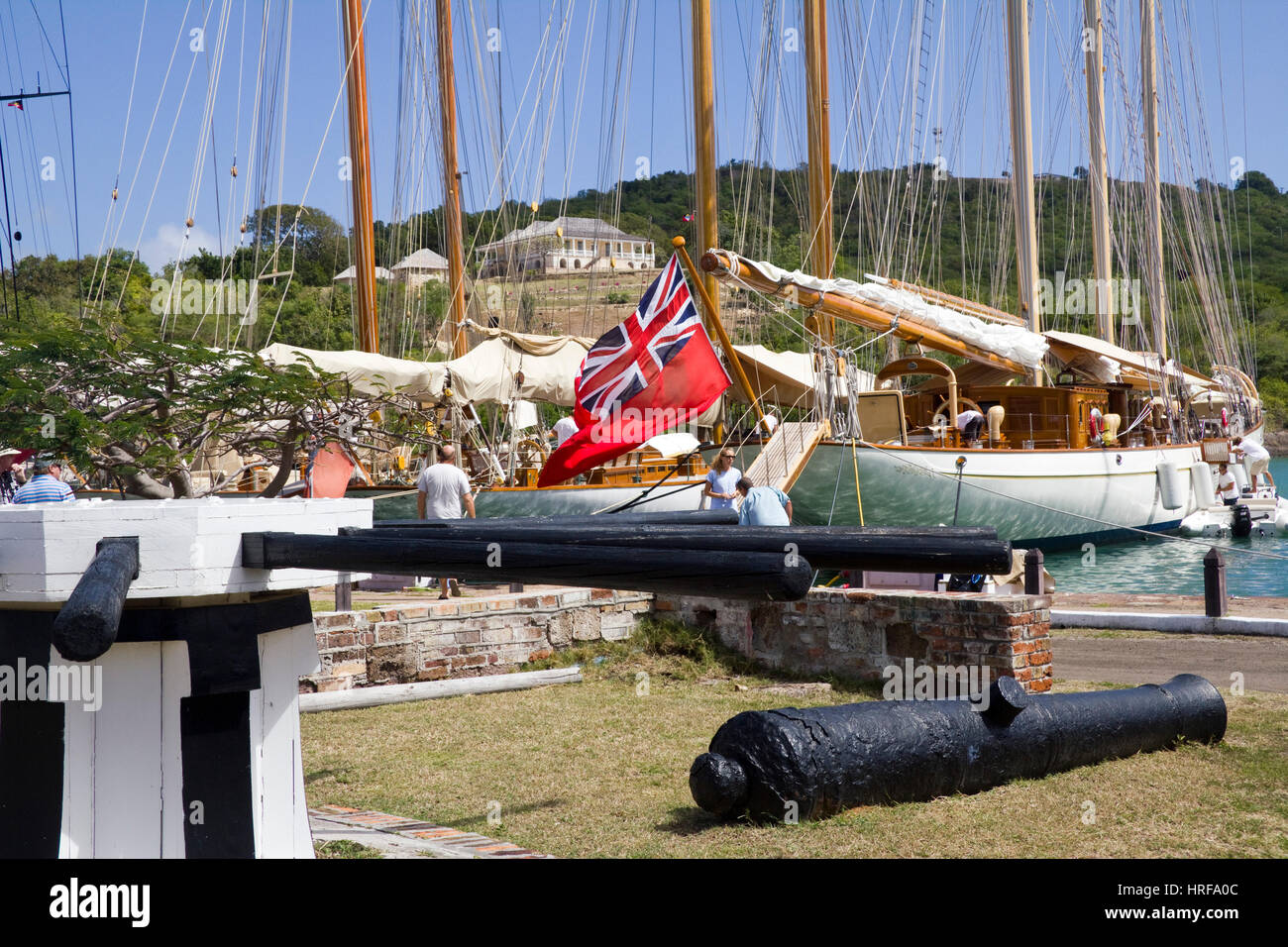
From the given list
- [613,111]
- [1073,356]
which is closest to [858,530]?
[613,111]

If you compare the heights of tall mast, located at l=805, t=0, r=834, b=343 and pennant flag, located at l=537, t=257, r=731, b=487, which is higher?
tall mast, located at l=805, t=0, r=834, b=343

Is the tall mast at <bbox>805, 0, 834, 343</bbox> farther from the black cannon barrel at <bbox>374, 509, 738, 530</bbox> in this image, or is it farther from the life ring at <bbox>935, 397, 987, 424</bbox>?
the black cannon barrel at <bbox>374, 509, 738, 530</bbox>

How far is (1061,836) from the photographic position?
5.53 m

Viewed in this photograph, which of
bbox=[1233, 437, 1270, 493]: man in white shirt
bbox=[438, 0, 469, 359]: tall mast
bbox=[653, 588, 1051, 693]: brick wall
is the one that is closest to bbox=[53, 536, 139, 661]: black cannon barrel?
bbox=[653, 588, 1051, 693]: brick wall

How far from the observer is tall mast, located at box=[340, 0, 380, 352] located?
24969 mm

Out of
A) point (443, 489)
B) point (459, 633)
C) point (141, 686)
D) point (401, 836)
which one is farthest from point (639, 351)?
point (141, 686)

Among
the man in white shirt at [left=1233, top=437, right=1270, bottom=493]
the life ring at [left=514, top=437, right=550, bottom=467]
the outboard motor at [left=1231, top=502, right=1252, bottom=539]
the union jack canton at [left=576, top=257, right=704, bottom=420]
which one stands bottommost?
the outboard motor at [left=1231, top=502, right=1252, bottom=539]

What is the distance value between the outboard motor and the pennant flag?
21.0m

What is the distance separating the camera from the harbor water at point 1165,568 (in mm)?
22453

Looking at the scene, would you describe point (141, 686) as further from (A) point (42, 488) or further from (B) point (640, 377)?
(B) point (640, 377)

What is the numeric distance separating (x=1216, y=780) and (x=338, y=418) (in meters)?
6.56

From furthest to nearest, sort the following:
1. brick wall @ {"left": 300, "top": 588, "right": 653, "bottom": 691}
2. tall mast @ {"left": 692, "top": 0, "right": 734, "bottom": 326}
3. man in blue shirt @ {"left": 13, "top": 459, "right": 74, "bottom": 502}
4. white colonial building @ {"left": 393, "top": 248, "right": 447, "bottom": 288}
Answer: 1. white colonial building @ {"left": 393, "top": 248, "right": 447, "bottom": 288}
2. tall mast @ {"left": 692, "top": 0, "right": 734, "bottom": 326}
3. man in blue shirt @ {"left": 13, "top": 459, "right": 74, "bottom": 502}
4. brick wall @ {"left": 300, "top": 588, "right": 653, "bottom": 691}

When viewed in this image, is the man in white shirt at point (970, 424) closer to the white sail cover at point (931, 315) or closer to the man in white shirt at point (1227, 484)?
the white sail cover at point (931, 315)

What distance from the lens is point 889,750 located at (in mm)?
5980
